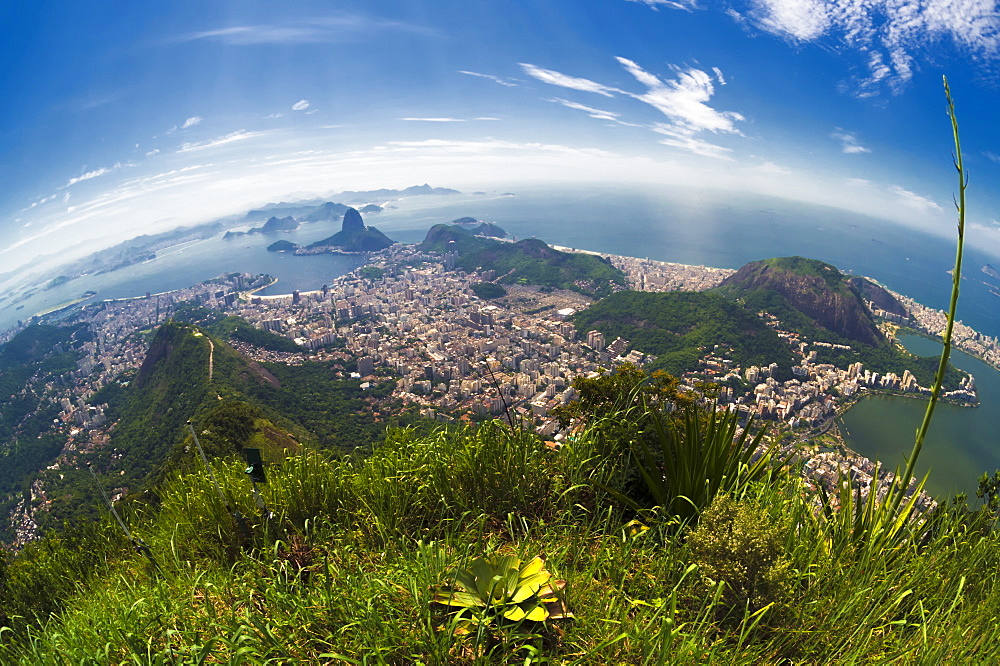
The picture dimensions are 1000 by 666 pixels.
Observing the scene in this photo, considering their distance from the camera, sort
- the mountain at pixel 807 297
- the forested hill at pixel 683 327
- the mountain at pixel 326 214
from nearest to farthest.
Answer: the forested hill at pixel 683 327 < the mountain at pixel 807 297 < the mountain at pixel 326 214

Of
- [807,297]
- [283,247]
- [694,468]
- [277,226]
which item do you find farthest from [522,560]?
[277,226]

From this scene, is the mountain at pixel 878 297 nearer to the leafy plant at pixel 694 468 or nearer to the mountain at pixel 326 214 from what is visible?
the leafy plant at pixel 694 468

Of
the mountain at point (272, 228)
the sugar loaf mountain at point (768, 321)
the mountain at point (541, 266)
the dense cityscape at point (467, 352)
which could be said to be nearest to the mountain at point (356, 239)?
the mountain at point (541, 266)

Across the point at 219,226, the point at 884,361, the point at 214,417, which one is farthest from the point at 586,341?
the point at 219,226

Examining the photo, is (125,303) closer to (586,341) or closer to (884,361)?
(586,341)

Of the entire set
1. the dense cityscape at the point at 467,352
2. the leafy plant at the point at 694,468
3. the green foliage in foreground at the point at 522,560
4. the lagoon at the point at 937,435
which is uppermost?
the leafy plant at the point at 694,468

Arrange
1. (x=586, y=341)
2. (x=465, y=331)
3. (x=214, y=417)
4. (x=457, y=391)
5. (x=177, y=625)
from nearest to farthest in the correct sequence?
(x=177, y=625)
(x=214, y=417)
(x=457, y=391)
(x=586, y=341)
(x=465, y=331)

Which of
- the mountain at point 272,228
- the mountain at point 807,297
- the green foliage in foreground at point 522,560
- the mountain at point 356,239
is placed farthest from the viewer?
the mountain at point 272,228
